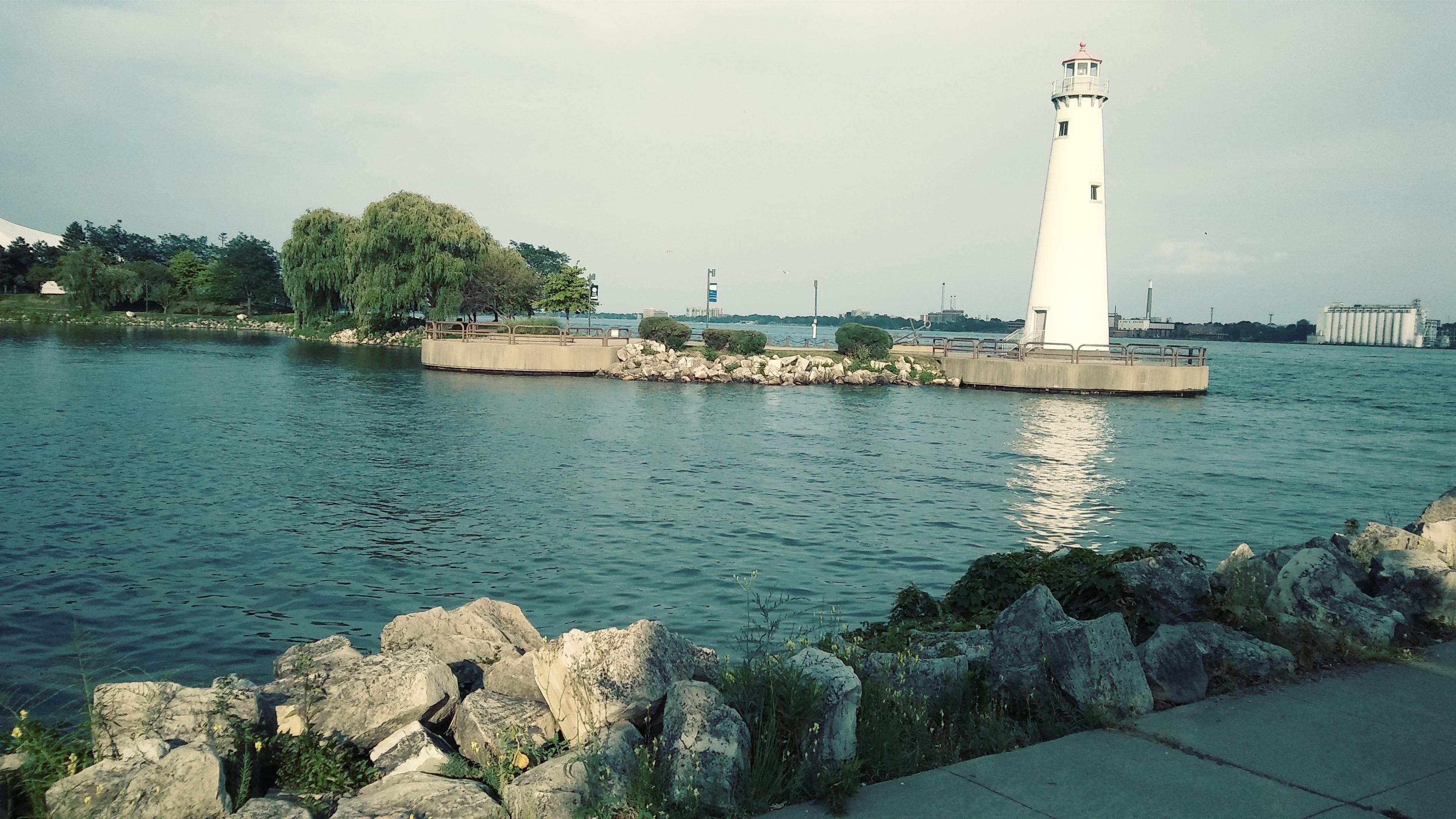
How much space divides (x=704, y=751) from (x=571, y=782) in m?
0.64

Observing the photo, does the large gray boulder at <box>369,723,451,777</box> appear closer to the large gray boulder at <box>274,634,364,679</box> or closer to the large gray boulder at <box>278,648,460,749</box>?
the large gray boulder at <box>278,648,460,749</box>

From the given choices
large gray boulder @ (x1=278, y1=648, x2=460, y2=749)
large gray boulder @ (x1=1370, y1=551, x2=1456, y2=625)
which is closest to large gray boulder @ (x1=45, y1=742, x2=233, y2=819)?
large gray boulder @ (x1=278, y1=648, x2=460, y2=749)

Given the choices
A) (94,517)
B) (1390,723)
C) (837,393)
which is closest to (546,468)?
(94,517)

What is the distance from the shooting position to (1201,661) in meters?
5.93

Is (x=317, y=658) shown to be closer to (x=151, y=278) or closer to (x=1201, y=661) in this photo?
(x=1201, y=661)

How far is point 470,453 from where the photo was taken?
24.5 meters

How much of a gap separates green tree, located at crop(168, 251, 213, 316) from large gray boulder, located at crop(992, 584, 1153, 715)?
402ft

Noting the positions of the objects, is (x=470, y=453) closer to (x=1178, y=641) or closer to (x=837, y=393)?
(x=1178, y=641)

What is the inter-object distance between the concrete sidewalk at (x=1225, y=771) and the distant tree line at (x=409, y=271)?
65.4 meters

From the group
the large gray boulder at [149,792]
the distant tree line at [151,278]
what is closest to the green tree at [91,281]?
the distant tree line at [151,278]

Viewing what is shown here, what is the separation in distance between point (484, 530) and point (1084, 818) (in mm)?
13127

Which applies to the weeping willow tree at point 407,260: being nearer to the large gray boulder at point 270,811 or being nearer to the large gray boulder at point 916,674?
the large gray boulder at point 916,674

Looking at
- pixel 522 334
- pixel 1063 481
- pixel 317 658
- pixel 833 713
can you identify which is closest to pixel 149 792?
pixel 317 658

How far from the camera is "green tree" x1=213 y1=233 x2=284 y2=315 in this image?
367 ft
